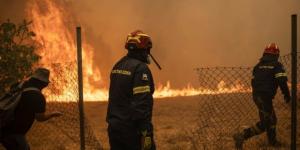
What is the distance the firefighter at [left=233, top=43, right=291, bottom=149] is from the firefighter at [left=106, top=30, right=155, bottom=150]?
144 inches

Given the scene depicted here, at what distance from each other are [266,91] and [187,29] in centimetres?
1769

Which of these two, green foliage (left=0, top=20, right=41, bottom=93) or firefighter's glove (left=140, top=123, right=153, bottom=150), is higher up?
green foliage (left=0, top=20, right=41, bottom=93)

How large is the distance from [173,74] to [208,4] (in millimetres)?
4849

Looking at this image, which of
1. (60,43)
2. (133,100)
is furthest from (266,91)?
(60,43)

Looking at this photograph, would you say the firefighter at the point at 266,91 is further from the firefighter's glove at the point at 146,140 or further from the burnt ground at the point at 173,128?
the firefighter's glove at the point at 146,140

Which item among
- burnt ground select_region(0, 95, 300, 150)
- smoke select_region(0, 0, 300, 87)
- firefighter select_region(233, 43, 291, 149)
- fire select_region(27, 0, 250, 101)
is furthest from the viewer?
smoke select_region(0, 0, 300, 87)

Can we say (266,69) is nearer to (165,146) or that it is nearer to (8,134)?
(165,146)

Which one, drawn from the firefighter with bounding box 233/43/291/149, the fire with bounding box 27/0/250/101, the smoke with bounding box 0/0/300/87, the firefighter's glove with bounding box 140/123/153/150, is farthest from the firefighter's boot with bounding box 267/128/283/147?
the smoke with bounding box 0/0/300/87

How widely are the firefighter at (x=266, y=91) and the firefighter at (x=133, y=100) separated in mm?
3663

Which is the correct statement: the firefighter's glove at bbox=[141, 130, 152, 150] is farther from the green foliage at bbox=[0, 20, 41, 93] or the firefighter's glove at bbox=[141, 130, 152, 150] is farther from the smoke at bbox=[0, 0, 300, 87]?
the smoke at bbox=[0, 0, 300, 87]

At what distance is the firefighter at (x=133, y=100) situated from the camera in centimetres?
484

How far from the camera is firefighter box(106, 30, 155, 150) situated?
4.84 metres

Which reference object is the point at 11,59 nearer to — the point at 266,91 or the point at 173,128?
the point at 173,128

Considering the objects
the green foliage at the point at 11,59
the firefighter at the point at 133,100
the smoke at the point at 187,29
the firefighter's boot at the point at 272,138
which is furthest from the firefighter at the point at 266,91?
the smoke at the point at 187,29
